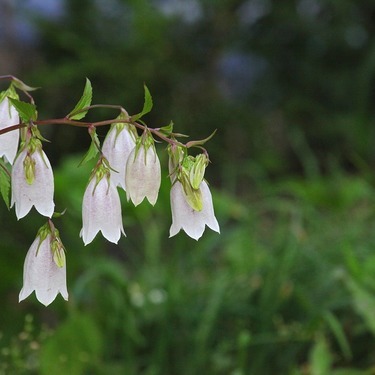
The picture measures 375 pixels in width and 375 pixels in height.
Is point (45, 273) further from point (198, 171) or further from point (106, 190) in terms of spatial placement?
point (198, 171)

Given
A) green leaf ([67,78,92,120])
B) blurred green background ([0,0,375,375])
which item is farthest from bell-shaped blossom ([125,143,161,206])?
blurred green background ([0,0,375,375])

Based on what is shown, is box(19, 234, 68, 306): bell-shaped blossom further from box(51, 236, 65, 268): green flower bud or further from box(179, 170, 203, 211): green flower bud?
box(179, 170, 203, 211): green flower bud

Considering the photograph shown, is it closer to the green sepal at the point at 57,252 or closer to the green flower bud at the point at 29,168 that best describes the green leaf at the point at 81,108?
the green flower bud at the point at 29,168

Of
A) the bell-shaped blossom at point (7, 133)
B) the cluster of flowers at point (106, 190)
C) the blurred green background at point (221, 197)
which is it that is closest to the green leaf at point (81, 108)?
the cluster of flowers at point (106, 190)

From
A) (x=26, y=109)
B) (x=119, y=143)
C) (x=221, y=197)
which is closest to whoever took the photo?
(x=26, y=109)

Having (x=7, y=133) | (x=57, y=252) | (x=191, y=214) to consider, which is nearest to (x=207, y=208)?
(x=191, y=214)

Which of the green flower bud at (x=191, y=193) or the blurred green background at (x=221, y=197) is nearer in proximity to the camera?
the green flower bud at (x=191, y=193)

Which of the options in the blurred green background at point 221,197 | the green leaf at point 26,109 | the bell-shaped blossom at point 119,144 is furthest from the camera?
the blurred green background at point 221,197
